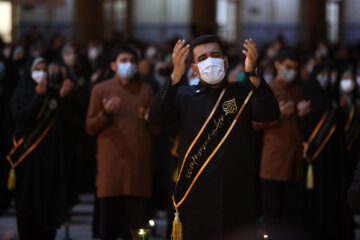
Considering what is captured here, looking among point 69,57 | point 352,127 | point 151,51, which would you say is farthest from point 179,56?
point 151,51

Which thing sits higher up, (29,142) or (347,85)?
(347,85)

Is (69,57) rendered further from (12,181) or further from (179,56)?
(179,56)

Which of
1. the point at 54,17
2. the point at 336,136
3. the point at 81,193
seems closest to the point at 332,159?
the point at 336,136

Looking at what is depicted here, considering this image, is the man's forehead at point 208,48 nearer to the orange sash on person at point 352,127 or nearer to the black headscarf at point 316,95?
the black headscarf at point 316,95

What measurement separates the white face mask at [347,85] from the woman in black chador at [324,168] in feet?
3.38

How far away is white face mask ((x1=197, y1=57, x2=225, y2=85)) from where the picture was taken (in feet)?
17.7

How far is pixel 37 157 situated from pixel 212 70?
140 inches

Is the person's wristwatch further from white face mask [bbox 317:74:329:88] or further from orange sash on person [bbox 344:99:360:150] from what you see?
orange sash on person [bbox 344:99:360:150]

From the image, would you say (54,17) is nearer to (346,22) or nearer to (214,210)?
(346,22)

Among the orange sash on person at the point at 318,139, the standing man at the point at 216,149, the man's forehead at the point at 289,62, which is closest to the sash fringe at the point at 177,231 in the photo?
the standing man at the point at 216,149

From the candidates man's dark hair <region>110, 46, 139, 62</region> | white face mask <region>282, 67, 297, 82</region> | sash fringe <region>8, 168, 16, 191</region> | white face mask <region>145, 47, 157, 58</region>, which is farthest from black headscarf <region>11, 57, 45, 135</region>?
white face mask <region>145, 47, 157, 58</region>

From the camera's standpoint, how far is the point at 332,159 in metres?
9.00

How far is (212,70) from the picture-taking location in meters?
5.40

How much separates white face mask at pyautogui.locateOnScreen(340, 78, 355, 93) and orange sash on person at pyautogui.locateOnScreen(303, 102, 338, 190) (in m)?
1.27
